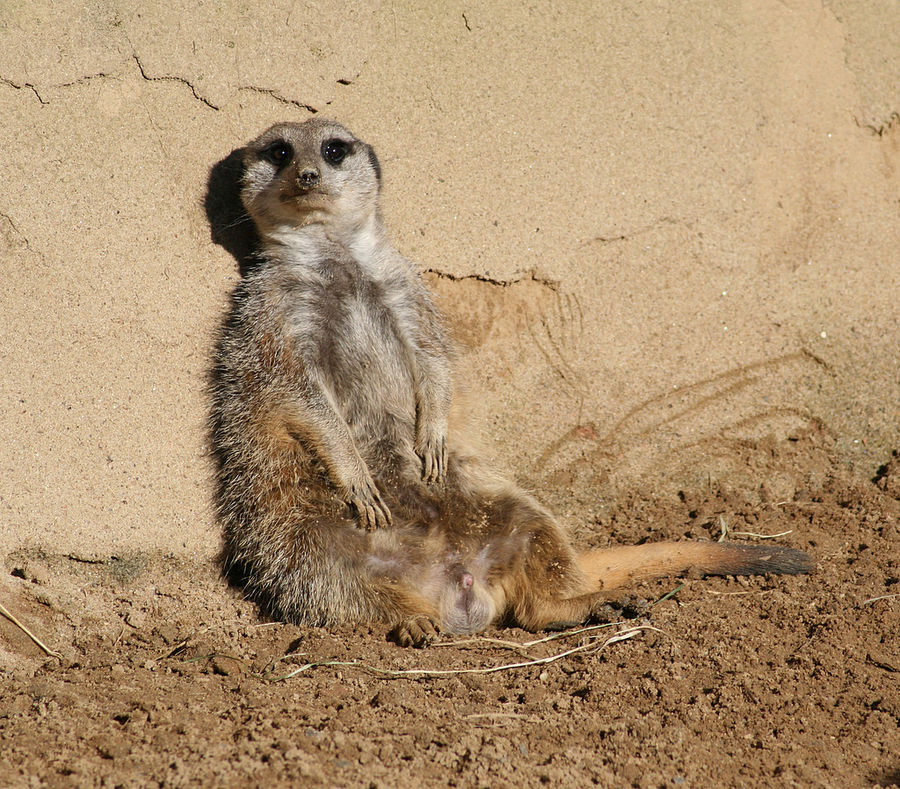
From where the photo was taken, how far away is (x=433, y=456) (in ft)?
8.77

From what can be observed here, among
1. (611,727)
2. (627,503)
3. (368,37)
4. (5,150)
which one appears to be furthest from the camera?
(627,503)

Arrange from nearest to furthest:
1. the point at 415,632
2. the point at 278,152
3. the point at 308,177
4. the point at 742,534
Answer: the point at 415,632, the point at 308,177, the point at 278,152, the point at 742,534

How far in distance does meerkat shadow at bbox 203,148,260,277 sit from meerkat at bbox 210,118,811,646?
0.24 feet

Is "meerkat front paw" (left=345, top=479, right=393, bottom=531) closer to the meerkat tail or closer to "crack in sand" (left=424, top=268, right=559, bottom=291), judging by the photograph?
the meerkat tail

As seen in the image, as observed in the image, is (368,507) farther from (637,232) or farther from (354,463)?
(637,232)

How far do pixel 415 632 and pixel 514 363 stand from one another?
3.30 ft

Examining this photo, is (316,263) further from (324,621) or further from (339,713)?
(339,713)

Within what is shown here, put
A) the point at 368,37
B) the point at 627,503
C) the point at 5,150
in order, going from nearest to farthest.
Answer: the point at 5,150
the point at 368,37
the point at 627,503

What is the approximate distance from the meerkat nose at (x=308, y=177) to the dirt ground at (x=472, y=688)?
1191 mm

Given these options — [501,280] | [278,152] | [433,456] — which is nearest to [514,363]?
[501,280]

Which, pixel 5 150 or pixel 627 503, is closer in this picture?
pixel 5 150

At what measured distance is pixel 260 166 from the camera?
2.58 meters

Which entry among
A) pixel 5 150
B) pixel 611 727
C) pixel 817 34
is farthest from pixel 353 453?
pixel 817 34

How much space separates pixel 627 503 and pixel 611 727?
1.23 meters
